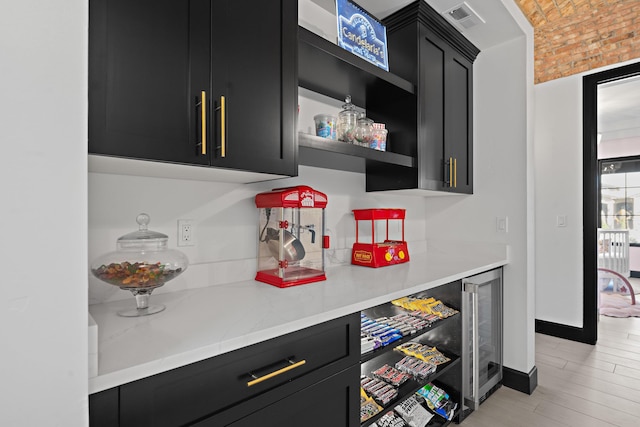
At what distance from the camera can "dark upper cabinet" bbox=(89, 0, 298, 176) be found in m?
0.90

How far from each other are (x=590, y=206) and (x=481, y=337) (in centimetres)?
200

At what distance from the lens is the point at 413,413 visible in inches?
68.8

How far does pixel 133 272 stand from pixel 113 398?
0.40 metres

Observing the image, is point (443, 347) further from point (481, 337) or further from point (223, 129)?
point (223, 129)

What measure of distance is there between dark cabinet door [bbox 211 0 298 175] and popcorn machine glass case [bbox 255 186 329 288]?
0.22 metres

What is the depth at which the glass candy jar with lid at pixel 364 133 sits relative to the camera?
178 cm

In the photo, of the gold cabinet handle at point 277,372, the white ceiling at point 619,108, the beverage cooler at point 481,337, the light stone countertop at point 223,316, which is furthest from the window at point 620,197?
the gold cabinet handle at point 277,372

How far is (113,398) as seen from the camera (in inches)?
27.8

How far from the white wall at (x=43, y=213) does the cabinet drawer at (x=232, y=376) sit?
15 centimetres

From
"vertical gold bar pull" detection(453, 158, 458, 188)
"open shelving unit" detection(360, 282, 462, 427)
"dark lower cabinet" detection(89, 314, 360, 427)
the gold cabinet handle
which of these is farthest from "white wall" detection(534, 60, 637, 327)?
the gold cabinet handle

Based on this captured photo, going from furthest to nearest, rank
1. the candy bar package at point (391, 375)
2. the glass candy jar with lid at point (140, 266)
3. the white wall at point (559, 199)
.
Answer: the white wall at point (559, 199) < the candy bar package at point (391, 375) < the glass candy jar with lid at point (140, 266)

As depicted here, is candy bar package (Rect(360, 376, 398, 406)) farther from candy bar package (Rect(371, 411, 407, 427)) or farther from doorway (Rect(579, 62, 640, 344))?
doorway (Rect(579, 62, 640, 344))

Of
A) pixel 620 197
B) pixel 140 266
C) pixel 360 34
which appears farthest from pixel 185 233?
pixel 620 197

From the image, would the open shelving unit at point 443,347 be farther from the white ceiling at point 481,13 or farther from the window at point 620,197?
the window at point 620,197
